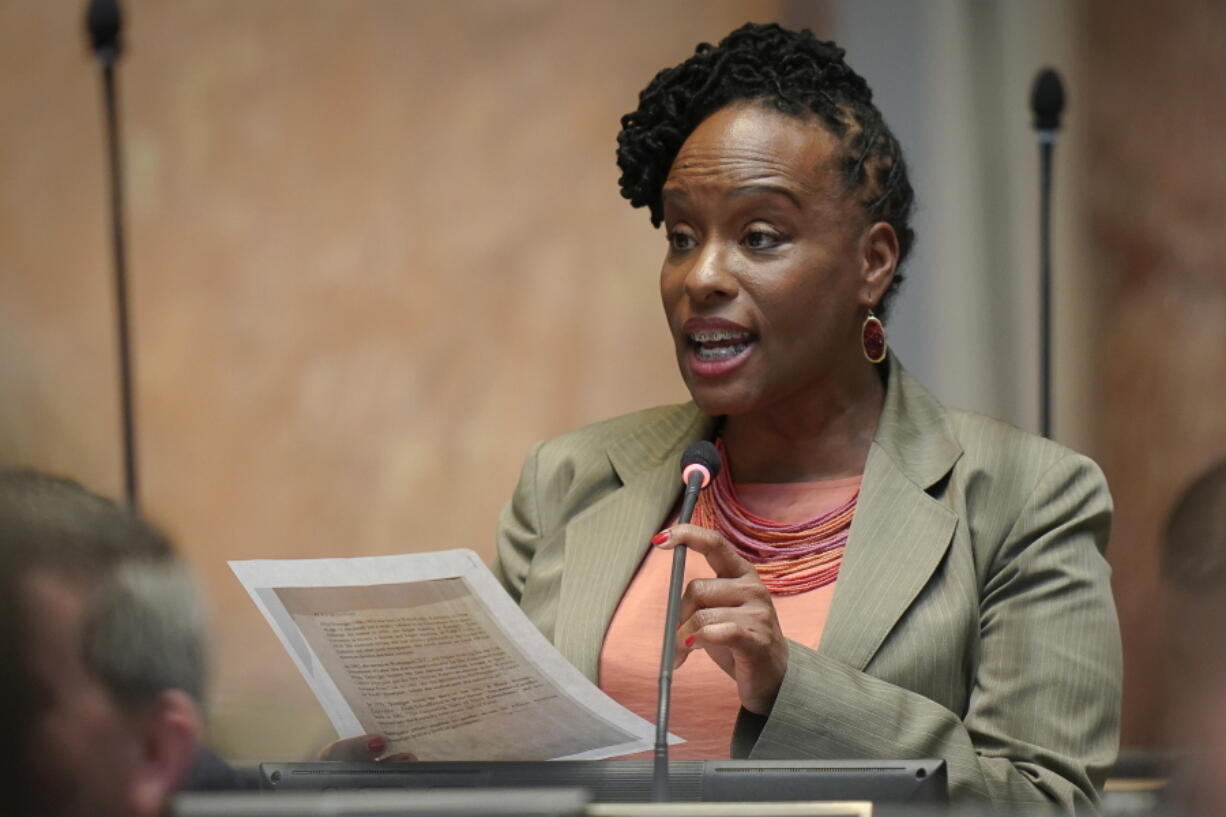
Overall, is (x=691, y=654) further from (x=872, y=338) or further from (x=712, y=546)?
(x=872, y=338)

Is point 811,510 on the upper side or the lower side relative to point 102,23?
lower

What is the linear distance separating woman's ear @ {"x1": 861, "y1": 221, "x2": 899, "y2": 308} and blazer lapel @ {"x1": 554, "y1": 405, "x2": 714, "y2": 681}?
31 cm

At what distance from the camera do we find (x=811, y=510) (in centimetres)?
210

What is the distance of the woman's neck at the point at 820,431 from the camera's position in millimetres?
2135

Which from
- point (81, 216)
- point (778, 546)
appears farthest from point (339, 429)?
point (778, 546)

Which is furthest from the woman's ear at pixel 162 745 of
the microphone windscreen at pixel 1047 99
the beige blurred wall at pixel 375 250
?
the beige blurred wall at pixel 375 250

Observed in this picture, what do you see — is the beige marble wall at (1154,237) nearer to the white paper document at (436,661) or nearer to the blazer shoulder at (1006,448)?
the blazer shoulder at (1006,448)

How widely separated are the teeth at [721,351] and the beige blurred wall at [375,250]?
5.72ft

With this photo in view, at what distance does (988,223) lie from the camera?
3.22m

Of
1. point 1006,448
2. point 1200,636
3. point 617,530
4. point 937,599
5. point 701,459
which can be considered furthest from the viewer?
point 617,530

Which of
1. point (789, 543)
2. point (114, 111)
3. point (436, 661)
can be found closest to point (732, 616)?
point (436, 661)

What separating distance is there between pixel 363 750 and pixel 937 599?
74cm

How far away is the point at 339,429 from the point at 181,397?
40cm

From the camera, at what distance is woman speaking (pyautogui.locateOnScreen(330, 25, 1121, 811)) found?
1740mm
